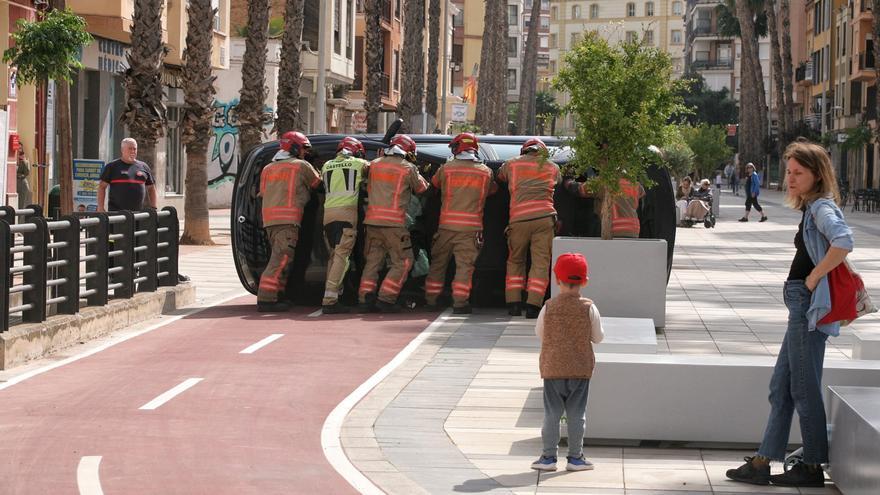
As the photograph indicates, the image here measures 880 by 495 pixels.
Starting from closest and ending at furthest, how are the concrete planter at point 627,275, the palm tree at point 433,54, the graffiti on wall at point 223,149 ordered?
the concrete planter at point 627,275, the graffiti on wall at point 223,149, the palm tree at point 433,54

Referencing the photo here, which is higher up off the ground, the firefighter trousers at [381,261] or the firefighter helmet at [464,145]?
the firefighter helmet at [464,145]

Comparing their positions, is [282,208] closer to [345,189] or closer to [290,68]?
[345,189]

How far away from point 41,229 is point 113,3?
19730 mm

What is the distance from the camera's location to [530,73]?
9050cm

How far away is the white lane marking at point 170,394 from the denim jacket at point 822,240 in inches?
177

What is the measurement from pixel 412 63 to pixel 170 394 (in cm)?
3486

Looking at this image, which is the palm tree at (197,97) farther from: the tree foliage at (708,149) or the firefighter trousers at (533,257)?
the tree foliage at (708,149)

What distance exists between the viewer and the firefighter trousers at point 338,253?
16609 millimetres

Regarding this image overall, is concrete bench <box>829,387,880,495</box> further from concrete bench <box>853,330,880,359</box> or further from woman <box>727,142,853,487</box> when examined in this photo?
concrete bench <box>853,330,880,359</box>

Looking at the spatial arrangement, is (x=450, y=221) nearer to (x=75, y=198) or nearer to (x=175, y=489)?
(x=175, y=489)

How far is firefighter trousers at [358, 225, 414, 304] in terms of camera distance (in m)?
16.7

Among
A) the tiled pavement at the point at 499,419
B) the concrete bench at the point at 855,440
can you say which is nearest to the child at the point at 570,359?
the tiled pavement at the point at 499,419

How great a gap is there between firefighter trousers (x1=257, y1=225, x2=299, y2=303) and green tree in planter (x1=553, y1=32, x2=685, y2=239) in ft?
10.4

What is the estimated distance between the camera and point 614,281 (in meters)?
14.9
